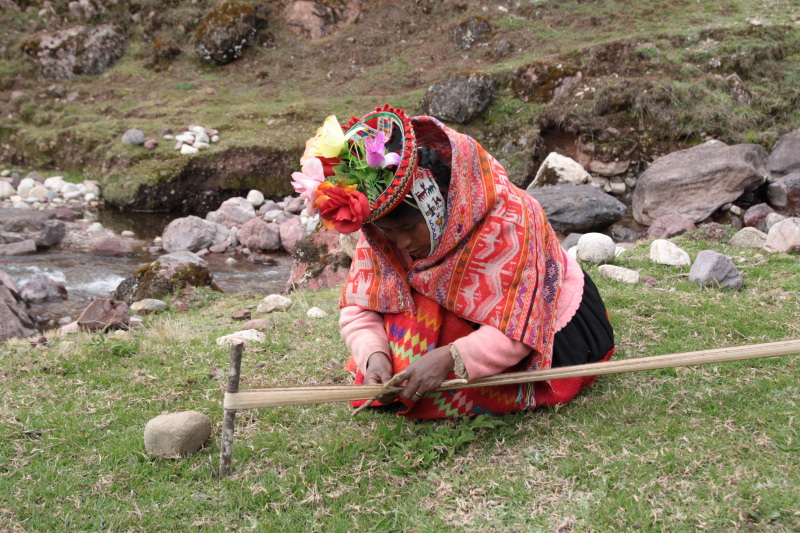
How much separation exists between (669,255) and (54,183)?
12.8 m

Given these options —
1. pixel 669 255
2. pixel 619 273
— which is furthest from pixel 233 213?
pixel 669 255

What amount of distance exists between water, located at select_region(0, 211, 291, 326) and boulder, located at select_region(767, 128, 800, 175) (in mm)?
8217

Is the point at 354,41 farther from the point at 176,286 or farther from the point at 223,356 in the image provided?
the point at 223,356

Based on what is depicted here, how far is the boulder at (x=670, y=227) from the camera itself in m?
8.13

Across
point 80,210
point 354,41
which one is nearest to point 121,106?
point 80,210

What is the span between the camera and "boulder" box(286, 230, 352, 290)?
7492 millimetres

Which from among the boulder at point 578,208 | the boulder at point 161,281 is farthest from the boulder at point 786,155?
the boulder at point 161,281

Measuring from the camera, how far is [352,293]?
A: 3.27m

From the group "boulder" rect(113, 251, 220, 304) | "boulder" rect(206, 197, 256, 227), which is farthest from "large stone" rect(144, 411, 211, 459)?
"boulder" rect(206, 197, 256, 227)

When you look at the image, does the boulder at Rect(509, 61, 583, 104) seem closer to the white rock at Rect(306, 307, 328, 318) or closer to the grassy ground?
the white rock at Rect(306, 307, 328, 318)

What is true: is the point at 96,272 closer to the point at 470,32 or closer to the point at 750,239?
the point at 750,239

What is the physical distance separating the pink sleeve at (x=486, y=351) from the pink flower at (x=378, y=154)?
0.86m

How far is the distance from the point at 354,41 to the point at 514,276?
17.2 metres

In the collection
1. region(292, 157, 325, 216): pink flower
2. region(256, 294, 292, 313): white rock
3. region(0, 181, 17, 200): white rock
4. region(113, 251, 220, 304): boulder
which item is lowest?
region(0, 181, 17, 200): white rock
